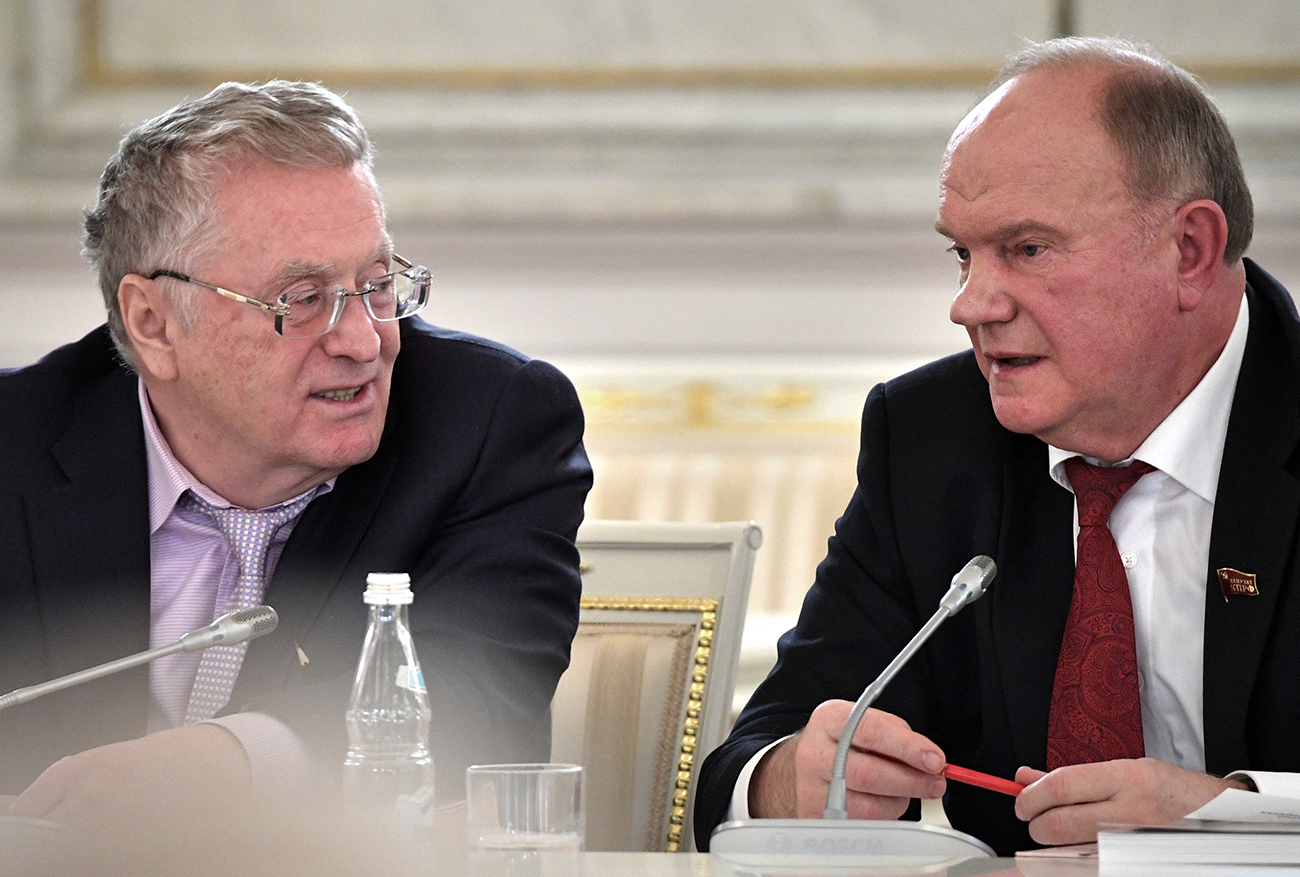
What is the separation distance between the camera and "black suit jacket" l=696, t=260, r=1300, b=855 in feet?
5.05

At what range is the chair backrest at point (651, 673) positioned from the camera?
1.92 metres

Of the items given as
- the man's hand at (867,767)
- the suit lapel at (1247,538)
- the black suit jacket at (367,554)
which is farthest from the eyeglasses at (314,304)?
the suit lapel at (1247,538)

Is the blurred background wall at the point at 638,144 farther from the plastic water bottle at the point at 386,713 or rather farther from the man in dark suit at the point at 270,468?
the plastic water bottle at the point at 386,713

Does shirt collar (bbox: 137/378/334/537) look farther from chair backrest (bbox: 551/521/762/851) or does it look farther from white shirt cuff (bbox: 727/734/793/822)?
white shirt cuff (bbox: 727/734/793/822)

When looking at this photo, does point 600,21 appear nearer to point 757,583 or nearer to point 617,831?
point 757,583

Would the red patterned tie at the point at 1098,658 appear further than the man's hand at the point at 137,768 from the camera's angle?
Yes

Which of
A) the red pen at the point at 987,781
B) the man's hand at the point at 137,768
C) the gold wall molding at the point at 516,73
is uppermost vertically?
the gold wall molding at the point at 516,73

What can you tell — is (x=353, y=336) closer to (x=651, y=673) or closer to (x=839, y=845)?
(x=651, y=673)

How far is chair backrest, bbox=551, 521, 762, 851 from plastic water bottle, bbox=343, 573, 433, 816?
1.93ft

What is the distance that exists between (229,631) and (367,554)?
1.61 ft

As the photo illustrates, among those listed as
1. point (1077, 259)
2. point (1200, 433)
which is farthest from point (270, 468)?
point (1200, 433)

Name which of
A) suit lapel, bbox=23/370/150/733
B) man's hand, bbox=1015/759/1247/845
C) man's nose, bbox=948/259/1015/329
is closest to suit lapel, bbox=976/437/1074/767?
man's nose, bbox=948/259/1015/329

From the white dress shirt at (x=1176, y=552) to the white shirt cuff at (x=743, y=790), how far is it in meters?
0.01

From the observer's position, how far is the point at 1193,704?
1.60m
